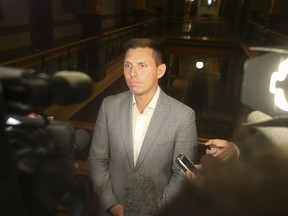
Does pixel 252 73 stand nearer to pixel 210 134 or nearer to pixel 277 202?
pixel 277 202

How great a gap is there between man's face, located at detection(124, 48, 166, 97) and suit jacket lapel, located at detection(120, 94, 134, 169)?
134mm

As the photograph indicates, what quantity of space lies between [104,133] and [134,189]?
0.44 meters

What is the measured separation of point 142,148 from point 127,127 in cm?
16

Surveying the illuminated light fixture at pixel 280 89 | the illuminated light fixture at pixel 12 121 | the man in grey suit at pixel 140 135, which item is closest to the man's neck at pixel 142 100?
the man in grey suit at pixel 140 135

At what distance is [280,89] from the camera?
39.1 inches

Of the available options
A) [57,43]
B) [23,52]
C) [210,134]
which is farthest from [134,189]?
[210,134]

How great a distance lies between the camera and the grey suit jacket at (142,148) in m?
1.73

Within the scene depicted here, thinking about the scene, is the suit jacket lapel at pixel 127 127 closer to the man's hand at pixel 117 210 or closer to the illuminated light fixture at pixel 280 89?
the man's hand at pixel 117 210

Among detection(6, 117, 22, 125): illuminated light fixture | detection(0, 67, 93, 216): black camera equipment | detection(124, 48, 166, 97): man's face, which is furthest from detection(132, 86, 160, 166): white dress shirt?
detection(6, 117, 22, 125): illuminated light fixture

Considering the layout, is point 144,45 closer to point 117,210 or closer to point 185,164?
point 185,164

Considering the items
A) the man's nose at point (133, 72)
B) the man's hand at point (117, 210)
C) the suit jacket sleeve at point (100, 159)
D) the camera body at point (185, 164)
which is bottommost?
the man's hand at point (117, 210)

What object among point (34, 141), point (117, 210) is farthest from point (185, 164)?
point (34, 141)

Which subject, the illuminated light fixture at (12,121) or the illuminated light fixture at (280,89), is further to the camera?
the illuminated light fixture at (280,89)

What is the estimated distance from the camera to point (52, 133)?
0.70m
